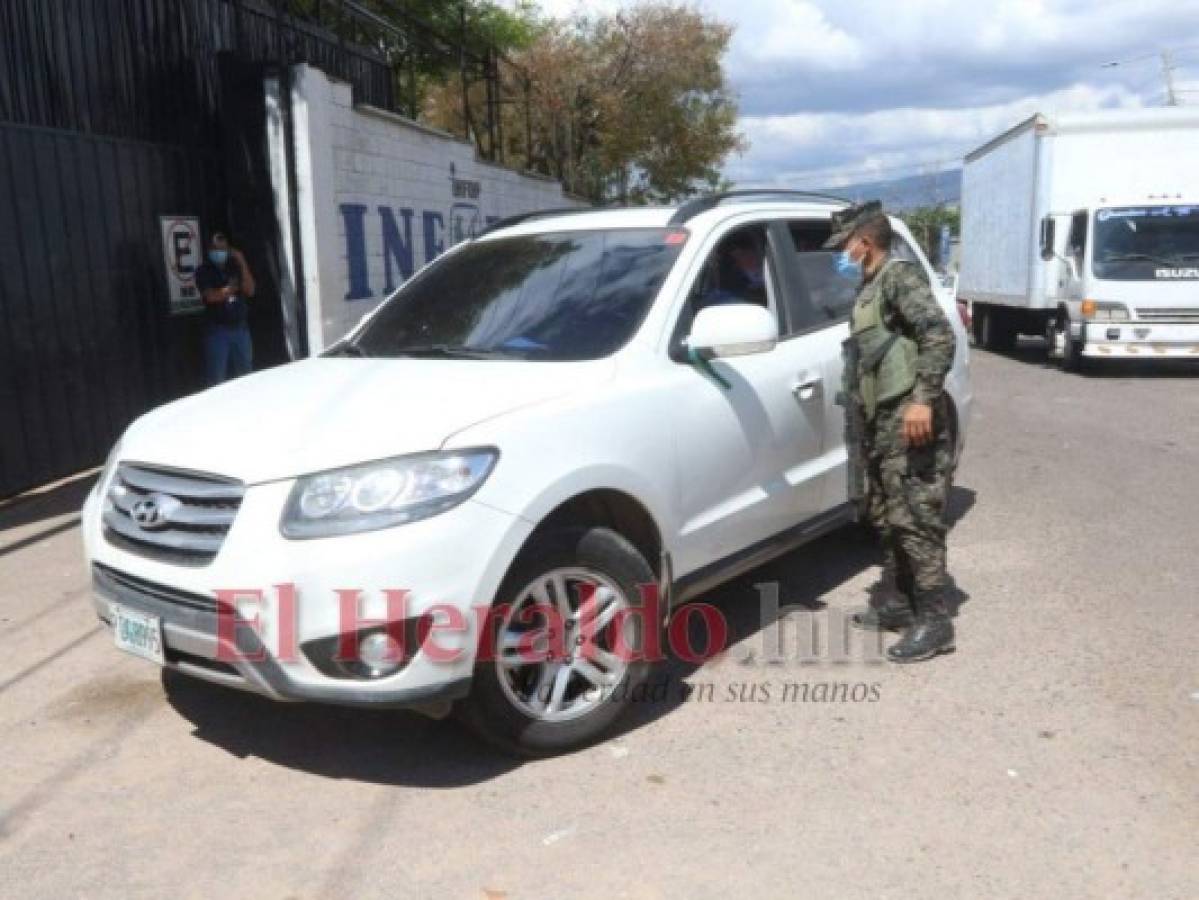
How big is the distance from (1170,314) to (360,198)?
9.45 meters

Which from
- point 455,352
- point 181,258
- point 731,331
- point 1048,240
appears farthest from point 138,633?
point 1048,240

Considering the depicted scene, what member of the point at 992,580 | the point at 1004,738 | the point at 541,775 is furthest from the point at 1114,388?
the point at 541,775

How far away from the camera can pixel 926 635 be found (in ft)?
13.8

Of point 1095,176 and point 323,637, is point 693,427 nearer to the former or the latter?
point 323,637

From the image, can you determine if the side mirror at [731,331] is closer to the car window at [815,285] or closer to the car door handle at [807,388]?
the car door handle at [807,388]

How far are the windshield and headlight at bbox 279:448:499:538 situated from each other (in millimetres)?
870

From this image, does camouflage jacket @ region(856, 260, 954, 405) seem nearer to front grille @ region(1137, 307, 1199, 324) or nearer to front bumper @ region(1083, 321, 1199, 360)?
front bumper @ region(1083, 321, 1199, 360)

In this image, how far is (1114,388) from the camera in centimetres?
1227

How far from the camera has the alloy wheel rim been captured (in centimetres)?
327

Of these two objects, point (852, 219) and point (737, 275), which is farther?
point (737, 275)

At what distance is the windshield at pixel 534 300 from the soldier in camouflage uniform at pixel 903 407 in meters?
0.77

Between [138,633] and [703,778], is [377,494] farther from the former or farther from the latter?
[703,778]

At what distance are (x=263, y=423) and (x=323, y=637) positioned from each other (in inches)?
30.8

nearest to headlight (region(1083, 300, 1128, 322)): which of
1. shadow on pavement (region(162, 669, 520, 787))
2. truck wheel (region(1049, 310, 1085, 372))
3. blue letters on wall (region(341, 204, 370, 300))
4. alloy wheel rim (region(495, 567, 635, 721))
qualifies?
truck wheel (region(1049, 310, 1085, 372))
